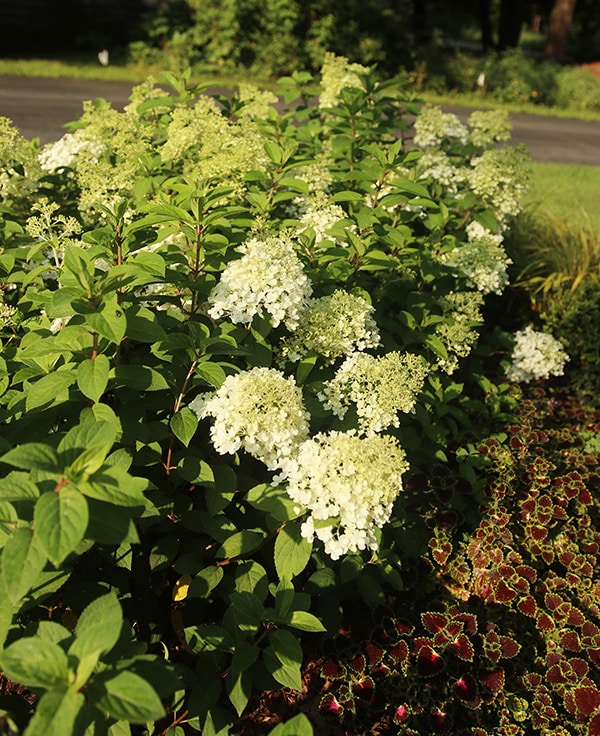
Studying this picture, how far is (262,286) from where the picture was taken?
209 centimetres

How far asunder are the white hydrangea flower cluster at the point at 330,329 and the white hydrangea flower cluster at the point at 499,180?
1.73 m

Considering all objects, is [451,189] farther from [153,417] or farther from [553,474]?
[153,417]

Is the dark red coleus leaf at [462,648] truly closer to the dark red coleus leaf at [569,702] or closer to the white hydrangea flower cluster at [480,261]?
the dark red coleus leaf at [569,702]

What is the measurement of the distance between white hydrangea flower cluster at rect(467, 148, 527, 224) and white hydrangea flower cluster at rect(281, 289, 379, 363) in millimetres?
1735

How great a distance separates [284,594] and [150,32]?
18411 millimetres

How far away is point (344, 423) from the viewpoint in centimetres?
223

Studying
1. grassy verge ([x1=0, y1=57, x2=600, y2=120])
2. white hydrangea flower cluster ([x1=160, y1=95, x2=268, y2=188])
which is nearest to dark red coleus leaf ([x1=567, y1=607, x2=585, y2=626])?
white hydrangea flower cluster ([x1=160, y1=95, x2=268, y2=188])

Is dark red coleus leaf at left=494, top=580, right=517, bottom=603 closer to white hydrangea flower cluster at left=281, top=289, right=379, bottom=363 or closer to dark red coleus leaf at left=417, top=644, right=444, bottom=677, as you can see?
dark red coleus leaf at left=417, top=644, right=444, bottom=677

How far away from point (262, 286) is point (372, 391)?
1.68 ft

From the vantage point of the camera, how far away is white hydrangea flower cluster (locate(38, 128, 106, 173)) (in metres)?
3.30

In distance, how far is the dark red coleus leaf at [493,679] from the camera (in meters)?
2.27

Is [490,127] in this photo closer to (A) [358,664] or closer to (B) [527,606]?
(B) [527,606]

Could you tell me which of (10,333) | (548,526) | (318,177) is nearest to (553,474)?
(548,526)

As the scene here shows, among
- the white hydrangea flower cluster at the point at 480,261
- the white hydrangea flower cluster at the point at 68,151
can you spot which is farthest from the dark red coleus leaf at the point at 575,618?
the white hydrangea flower cluster at the point at 68,151
